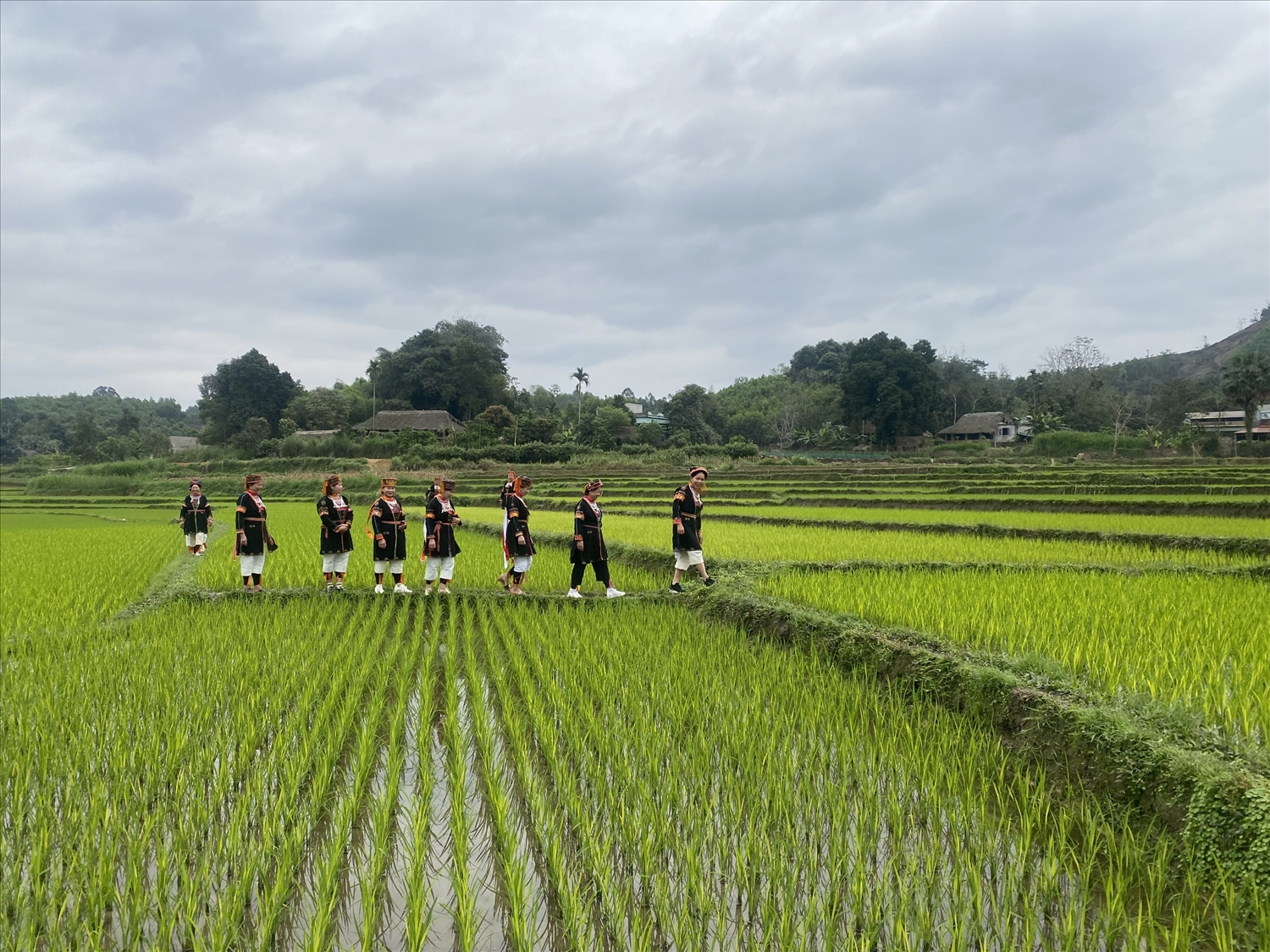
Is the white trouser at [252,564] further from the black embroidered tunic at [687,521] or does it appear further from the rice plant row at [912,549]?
the rice plant row at [912,549]

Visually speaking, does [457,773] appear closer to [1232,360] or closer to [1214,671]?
[1214,671]

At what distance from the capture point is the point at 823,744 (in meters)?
4.09

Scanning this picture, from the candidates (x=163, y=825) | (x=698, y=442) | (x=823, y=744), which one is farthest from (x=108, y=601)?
(x=698, y=442)

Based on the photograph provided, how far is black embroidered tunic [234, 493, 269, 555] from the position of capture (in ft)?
29.2

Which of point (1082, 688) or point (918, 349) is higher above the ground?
point (918, 349)

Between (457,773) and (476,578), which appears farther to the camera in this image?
(476,578)

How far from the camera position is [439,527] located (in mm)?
8992

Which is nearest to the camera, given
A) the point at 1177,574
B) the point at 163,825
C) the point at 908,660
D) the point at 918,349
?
the point at 163,825

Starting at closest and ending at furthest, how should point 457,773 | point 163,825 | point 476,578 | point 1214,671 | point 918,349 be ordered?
point 163,825, point 457,773, point 1214,671, point 476,578, point 918,349

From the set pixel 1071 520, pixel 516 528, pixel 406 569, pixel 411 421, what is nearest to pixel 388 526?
pixel 516 528

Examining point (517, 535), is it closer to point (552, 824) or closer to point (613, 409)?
point (552, 824)

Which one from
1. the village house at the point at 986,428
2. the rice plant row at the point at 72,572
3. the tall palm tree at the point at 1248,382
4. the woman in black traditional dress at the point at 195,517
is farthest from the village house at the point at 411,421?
the tall palm tree at the point at 1248,382

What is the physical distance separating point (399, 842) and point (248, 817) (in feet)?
2.27

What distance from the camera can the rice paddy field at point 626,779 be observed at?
255 cm
